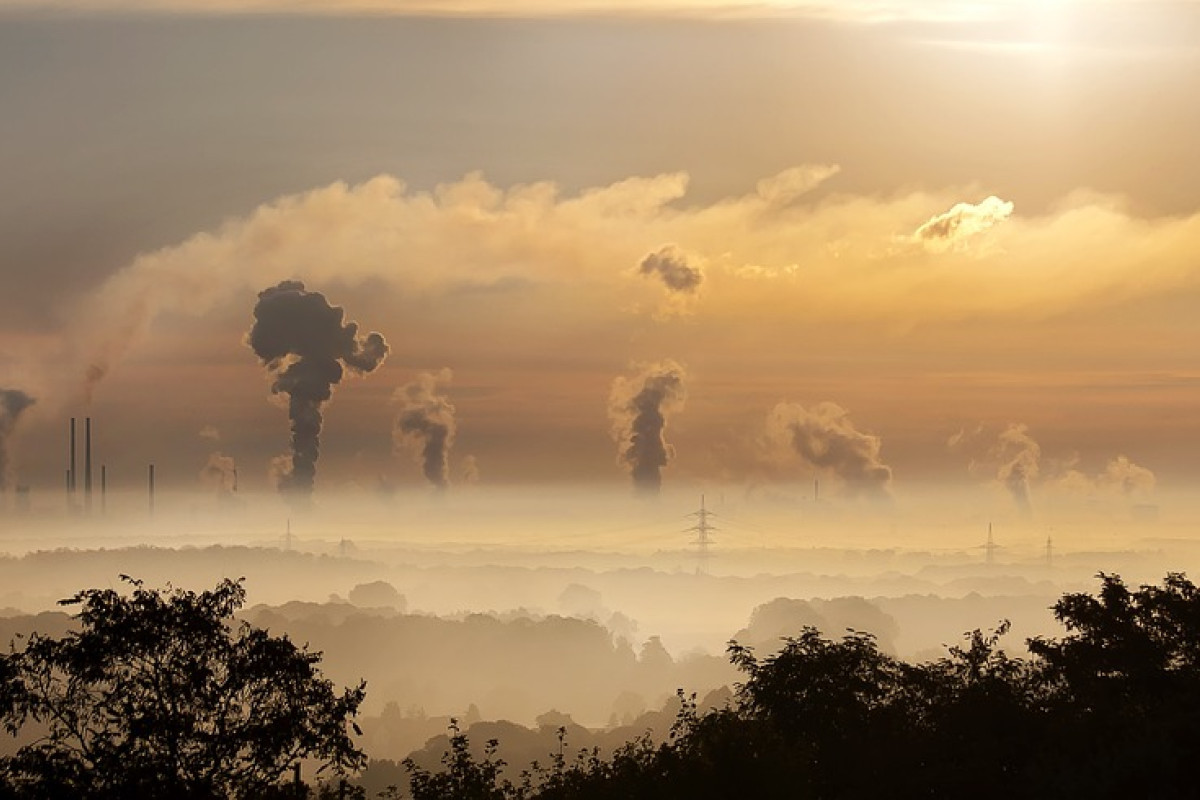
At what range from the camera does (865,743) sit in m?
67.2

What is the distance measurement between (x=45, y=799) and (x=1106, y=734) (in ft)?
114

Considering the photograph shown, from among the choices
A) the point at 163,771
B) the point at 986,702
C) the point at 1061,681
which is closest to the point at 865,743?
the point at 986,702

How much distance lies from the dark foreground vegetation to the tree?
0.19 feet

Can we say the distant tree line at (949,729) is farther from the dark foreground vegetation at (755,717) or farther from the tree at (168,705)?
the tree at (168,705)

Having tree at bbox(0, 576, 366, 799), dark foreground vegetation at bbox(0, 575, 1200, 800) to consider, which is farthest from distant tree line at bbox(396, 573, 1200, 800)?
tree at bbox(0, 576, 366, 799)

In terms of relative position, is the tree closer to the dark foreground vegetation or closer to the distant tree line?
the dark foreground vegetation

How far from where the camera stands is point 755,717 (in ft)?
243

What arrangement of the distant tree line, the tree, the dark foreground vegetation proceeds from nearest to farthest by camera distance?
the tree
the dark foreground vegetation
the distant tree line

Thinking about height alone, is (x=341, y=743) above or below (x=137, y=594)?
below

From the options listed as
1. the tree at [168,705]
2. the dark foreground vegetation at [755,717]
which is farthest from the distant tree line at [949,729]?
the tree at [168,705]

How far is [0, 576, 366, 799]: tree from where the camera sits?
44562mm

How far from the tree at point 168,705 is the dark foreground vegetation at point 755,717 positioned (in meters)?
0.06

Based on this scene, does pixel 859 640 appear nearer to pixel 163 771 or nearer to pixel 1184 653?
pixel 1184 653

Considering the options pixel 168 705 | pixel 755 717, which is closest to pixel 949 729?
pixel 755 717
